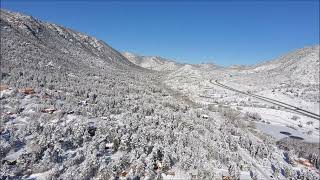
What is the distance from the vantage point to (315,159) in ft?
64.3

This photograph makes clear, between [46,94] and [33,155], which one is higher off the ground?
[46,94]

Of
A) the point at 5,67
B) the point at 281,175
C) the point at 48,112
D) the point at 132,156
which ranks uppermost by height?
the point at 5,67

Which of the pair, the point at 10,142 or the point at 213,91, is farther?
the point at 213,91

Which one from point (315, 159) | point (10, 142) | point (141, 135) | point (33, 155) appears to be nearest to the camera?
point (33, 155)

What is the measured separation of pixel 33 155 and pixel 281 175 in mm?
12929

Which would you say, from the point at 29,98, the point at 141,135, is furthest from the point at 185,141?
the point at 29,98

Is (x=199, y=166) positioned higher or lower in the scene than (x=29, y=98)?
lower

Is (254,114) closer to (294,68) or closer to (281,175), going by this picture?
(281,175)

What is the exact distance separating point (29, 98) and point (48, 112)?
446cm

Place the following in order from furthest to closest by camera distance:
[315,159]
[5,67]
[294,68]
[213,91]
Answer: [294,68], [213,91], [5,67], [315,159]

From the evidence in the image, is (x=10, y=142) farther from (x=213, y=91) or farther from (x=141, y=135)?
(x=213, y=91)

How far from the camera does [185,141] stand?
688 inches

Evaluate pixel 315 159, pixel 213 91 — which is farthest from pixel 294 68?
pixel 315 159

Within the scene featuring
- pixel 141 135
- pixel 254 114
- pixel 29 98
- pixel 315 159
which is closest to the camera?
pixel 141 135
